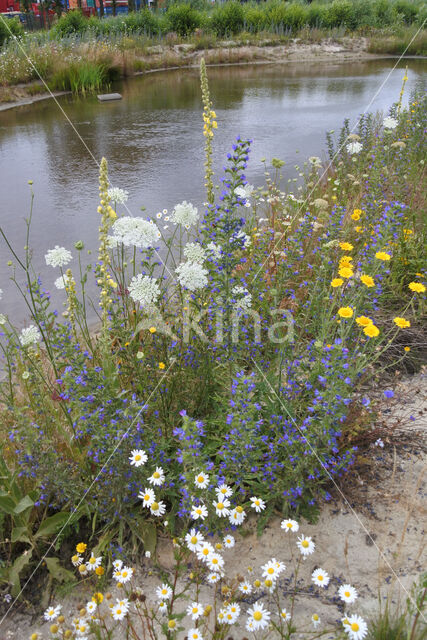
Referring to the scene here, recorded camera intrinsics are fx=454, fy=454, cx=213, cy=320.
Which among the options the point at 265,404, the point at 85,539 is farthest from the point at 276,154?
the point at 85,539

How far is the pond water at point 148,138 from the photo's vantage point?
5.42 m

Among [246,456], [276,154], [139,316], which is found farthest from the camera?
[276,154]

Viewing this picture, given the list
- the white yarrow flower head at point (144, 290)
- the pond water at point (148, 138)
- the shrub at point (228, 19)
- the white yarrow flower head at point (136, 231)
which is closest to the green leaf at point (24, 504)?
the white yarrow flower head at point (144, 290)

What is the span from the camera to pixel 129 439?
1848mm

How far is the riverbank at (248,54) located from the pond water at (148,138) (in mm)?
Result: 1641

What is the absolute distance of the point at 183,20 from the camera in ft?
63.1

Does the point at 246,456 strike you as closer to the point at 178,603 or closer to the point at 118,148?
the point at 178,603

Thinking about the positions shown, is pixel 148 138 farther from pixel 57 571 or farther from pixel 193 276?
pixel 57 571

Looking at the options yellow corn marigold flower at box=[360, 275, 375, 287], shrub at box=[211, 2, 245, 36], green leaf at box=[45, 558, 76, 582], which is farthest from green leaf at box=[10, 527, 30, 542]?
shrub at box=[211, 2, 245, 36]

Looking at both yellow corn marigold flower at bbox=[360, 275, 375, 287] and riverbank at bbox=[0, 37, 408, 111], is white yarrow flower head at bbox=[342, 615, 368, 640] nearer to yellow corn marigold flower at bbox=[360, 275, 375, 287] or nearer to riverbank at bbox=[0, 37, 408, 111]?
yellow corn marigold flower at bbox=[360, 275, 375, 287]

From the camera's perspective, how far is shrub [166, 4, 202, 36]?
19047 millimetres

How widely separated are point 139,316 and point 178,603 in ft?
5.19

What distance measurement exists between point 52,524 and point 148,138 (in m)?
7.46

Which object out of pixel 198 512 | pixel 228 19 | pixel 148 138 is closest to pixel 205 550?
pixel 198 512
